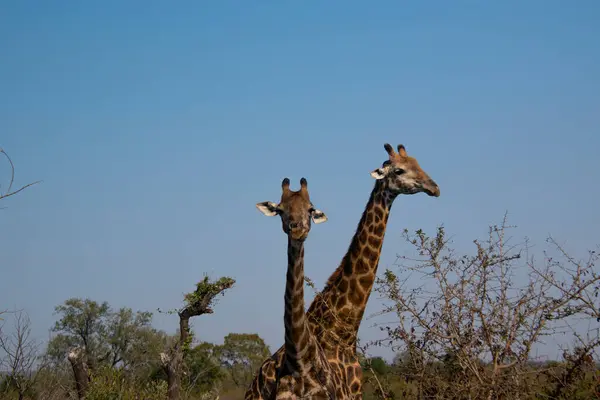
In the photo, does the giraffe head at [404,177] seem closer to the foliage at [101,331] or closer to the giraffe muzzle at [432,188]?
the giraffe muzzle at [432,188]

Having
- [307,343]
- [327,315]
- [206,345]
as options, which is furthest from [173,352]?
[206,345]

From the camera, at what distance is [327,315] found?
10.5 metres

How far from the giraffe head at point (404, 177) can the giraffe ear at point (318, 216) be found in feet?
8.41

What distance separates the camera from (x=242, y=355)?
45.8 m

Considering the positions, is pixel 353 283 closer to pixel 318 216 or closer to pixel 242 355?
pixel 318 216

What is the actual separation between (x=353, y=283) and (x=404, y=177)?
1.71m

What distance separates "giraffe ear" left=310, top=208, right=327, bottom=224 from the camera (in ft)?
27.7

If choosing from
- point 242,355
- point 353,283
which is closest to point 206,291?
point 353,283

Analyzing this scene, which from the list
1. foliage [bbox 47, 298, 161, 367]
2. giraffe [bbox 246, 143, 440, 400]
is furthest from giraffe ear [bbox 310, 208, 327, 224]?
foliage [bbox 47, 298, 161, 367]

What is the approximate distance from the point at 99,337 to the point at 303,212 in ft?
132

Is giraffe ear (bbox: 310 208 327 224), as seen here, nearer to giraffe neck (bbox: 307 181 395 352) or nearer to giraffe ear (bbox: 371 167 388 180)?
giraffe neck (bbox: 307 181 395 352)

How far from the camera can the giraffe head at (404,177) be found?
10.9m

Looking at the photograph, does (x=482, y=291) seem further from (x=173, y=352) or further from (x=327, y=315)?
(x=173, y=352)

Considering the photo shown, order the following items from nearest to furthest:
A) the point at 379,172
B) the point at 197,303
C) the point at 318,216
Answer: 1. the point at 318,216
2. the point at 379,172
3. the point at 197,303
